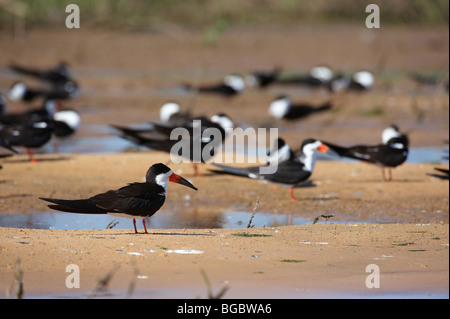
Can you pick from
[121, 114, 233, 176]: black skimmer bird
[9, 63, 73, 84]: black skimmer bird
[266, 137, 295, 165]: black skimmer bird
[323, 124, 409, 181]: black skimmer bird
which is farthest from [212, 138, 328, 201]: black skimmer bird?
[9, 63, 73, 84]: black skimmer bird

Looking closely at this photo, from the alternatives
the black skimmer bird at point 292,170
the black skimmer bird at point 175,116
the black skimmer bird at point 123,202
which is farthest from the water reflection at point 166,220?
the black skimmer bird at point 175,116

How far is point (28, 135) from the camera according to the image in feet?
38.5

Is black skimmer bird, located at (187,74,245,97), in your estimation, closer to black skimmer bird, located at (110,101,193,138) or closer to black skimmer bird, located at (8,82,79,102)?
black skimmer bird, located at (8,82,79,102)

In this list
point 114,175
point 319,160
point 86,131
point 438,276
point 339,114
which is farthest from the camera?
point 339,114

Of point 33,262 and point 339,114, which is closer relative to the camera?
point 33,262

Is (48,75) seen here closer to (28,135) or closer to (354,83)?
(354,83)

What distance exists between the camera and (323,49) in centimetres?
2659

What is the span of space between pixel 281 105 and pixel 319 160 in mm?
4007

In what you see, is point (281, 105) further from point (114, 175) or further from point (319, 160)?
point (114, 175)

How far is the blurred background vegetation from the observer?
27109mm

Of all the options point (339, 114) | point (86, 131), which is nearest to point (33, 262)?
point (86, 131)

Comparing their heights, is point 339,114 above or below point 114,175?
above

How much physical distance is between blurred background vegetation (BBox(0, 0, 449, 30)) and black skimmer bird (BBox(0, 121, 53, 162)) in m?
15.1

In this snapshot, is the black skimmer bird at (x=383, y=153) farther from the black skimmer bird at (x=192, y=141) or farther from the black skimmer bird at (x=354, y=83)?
the black skimmer bird at (x=354, y=83)
